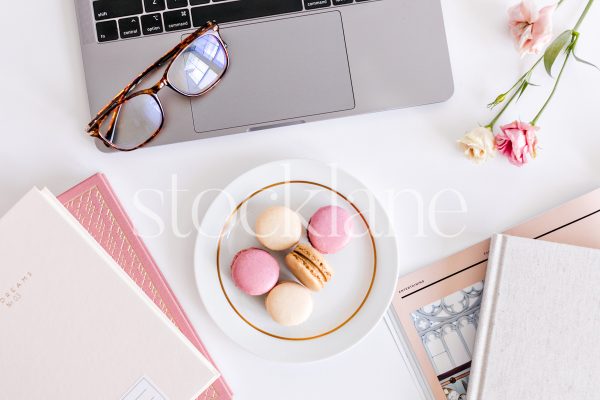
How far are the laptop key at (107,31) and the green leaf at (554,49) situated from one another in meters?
0.57

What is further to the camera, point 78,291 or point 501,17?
point 501,17

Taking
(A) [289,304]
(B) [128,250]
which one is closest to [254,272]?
(A) [289,304]

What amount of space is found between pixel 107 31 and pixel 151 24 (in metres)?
0.06

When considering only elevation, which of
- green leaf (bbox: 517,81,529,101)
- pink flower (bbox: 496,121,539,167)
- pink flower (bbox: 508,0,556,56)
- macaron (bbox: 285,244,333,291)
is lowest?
macaron (bbox: 285,244,333,291)

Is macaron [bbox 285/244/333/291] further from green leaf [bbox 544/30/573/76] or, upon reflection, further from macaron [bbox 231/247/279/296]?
green leaf [bbox 544/30/573/76]

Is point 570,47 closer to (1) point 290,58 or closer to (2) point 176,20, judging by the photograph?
(1) point 290,58

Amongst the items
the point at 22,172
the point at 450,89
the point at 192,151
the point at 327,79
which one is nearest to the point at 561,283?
the point at 450,89

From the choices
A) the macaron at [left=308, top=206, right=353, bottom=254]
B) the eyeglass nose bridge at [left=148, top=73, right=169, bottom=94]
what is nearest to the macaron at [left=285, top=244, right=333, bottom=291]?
the macaron at [left=308, top=206, right=353, bottom=254]

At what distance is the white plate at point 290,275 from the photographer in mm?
688

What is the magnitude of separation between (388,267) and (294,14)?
1.17 ft

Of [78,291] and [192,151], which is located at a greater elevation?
[192,151]

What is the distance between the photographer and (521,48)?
695mm

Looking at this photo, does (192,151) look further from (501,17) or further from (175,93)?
(501,17)

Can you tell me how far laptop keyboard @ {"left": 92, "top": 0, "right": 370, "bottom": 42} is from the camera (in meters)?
0.67
